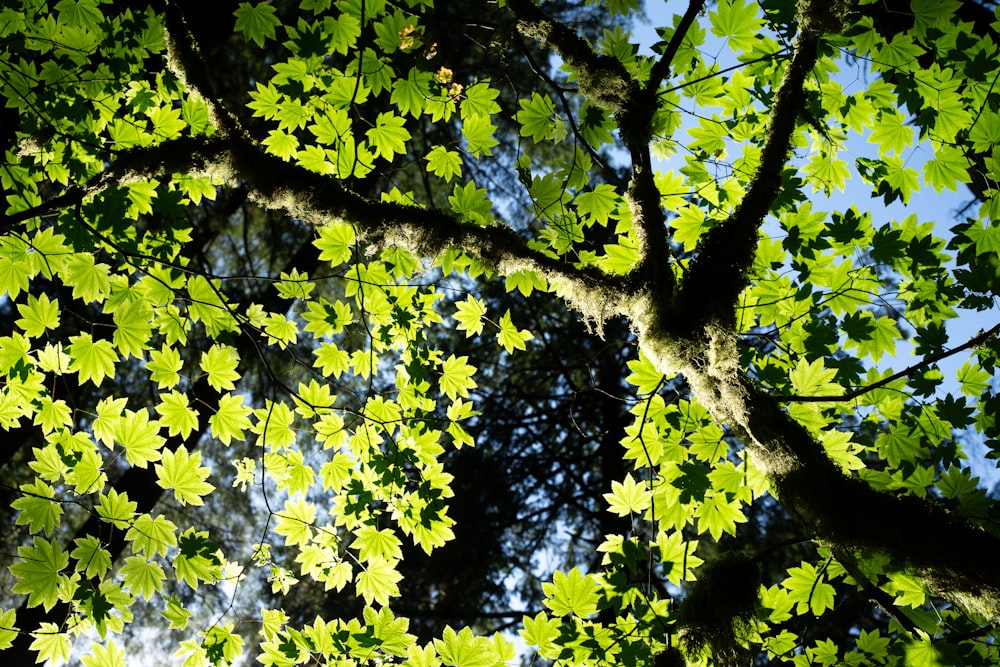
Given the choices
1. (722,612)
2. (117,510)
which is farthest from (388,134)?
(722,612)

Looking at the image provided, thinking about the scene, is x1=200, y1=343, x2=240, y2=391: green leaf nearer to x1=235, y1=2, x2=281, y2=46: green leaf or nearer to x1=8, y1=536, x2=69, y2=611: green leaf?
x1=8, y1=536, x2=69, y2=611: green leaf

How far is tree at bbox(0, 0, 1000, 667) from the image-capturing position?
2184 millimetres

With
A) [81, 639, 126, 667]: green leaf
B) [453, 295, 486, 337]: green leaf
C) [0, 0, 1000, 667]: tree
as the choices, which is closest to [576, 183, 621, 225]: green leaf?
[0, 0, 1000, 667]: tree

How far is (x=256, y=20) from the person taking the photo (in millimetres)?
2666

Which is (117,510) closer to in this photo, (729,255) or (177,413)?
(177,413)

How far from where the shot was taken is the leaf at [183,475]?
2.46 metres

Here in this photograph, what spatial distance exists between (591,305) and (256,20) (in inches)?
78.5

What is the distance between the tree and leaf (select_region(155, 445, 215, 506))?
1cm

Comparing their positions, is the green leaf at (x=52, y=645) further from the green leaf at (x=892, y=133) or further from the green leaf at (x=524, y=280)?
the green leaf at (x=892, y=133)

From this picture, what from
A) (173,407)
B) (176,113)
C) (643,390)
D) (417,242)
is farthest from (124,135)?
(643,390)

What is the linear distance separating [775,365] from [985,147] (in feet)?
4.13

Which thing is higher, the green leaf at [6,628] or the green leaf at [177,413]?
the green leaf at [177,413]

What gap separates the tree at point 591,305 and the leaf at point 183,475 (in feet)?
0.04

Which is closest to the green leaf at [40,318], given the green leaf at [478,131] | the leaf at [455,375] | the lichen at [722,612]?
the leaf at [455,375]
